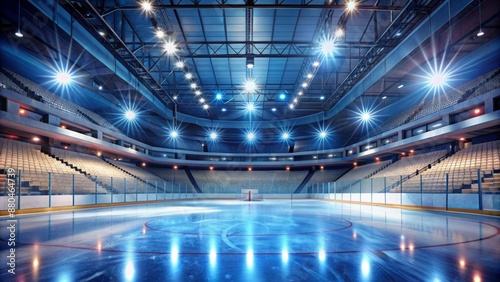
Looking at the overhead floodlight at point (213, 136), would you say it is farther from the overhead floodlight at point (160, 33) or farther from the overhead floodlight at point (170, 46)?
the overhead floodlight at point (160, 33)

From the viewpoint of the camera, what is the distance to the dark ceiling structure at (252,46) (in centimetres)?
1250

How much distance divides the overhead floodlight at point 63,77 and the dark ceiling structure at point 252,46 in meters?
0.59

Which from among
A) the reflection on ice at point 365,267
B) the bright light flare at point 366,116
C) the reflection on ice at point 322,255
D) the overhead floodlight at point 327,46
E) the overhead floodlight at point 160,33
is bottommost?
the reflection on ice at point 322,255

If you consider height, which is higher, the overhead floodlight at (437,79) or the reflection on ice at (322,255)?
the overhead floodlight at (437,79)

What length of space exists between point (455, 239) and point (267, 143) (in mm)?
40542

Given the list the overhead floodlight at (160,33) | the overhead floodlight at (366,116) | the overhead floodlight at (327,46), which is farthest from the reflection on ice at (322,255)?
the overhead floodlight at (366,116)

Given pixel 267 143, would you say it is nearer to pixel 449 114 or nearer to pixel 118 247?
pixel 449 114

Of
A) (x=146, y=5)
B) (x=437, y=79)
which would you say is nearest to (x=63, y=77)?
(x=146, y=5)

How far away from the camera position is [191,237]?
708 cm

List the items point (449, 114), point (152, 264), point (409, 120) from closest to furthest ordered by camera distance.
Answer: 1. point (152, 264)
2. point (449, 114)
3. point (409, 120)

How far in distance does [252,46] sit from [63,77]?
547 inches

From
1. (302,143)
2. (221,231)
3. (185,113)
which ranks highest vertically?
(185,113)

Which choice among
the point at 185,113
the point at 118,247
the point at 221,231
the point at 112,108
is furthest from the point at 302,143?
the point at 118,247

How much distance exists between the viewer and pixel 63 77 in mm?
A: 19734
